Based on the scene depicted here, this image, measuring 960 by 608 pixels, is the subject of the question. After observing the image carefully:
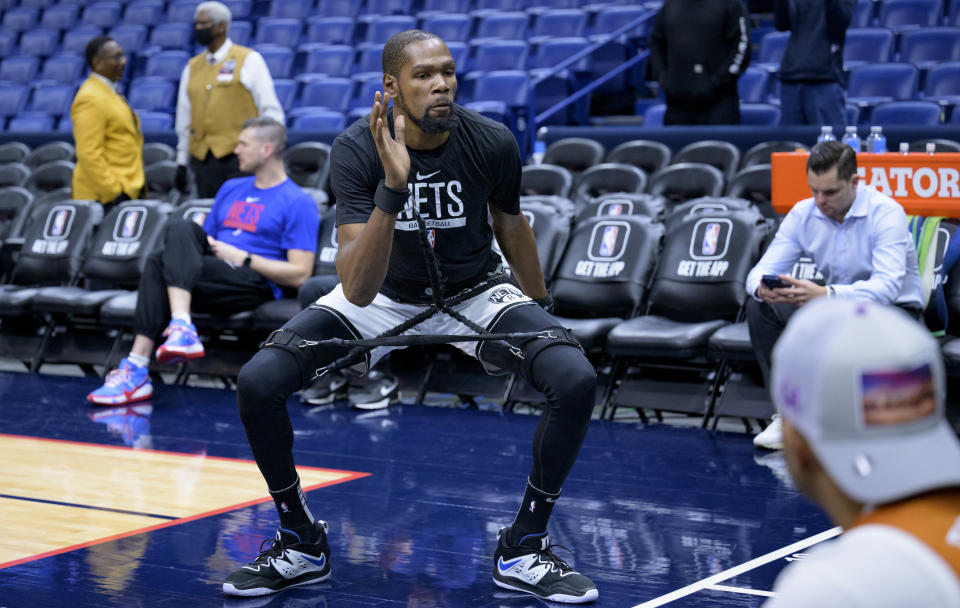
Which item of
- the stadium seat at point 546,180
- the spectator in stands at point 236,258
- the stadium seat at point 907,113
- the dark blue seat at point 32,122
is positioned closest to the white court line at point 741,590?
the spectator in stands at point 236,258

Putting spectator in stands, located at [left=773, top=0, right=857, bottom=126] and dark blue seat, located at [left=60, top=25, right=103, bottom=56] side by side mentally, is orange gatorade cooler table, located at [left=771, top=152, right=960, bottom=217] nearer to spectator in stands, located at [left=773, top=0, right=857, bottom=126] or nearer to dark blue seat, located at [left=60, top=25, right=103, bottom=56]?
spectator in stands, located at [left=773, top=0, right=857, bottom=126]

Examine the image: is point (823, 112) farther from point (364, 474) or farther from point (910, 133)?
point (364, 474)

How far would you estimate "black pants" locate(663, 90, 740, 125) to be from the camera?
881cm

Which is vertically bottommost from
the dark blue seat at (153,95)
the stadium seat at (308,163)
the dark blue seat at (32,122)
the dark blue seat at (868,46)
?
the dark blue seat at (32,122)

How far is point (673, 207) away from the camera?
304 inches

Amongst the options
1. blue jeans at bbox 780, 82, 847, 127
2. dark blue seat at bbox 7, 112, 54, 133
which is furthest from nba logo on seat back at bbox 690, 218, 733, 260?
dark blue seat at bbox 7, 112, 54, 133

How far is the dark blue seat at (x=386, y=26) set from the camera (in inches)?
502

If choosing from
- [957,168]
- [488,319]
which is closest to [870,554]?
[488,319]

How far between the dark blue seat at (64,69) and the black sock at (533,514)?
11.6 m

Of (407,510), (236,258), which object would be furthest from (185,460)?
(236,258)

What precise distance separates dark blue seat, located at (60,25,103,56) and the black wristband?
11991 millimetres

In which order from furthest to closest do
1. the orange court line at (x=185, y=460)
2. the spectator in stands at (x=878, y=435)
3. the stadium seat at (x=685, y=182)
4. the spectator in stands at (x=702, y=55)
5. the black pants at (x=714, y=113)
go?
1. the black pants at (x=714, y=113)
2. the spectator in stands at (x=702, y=55)
3. the stadium seat at (x=685, y=182)
4. the orange court line at (x=185, y=460)
5. the spectator in stands at (x=878, y=435)

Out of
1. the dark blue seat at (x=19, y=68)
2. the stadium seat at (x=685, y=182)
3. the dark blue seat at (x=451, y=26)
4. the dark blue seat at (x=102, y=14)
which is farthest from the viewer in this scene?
the dark blue seat at (x=102, y=14)

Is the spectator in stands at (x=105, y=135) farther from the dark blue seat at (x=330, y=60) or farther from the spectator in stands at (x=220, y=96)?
the dark blue seat at (x=330, y=60)
